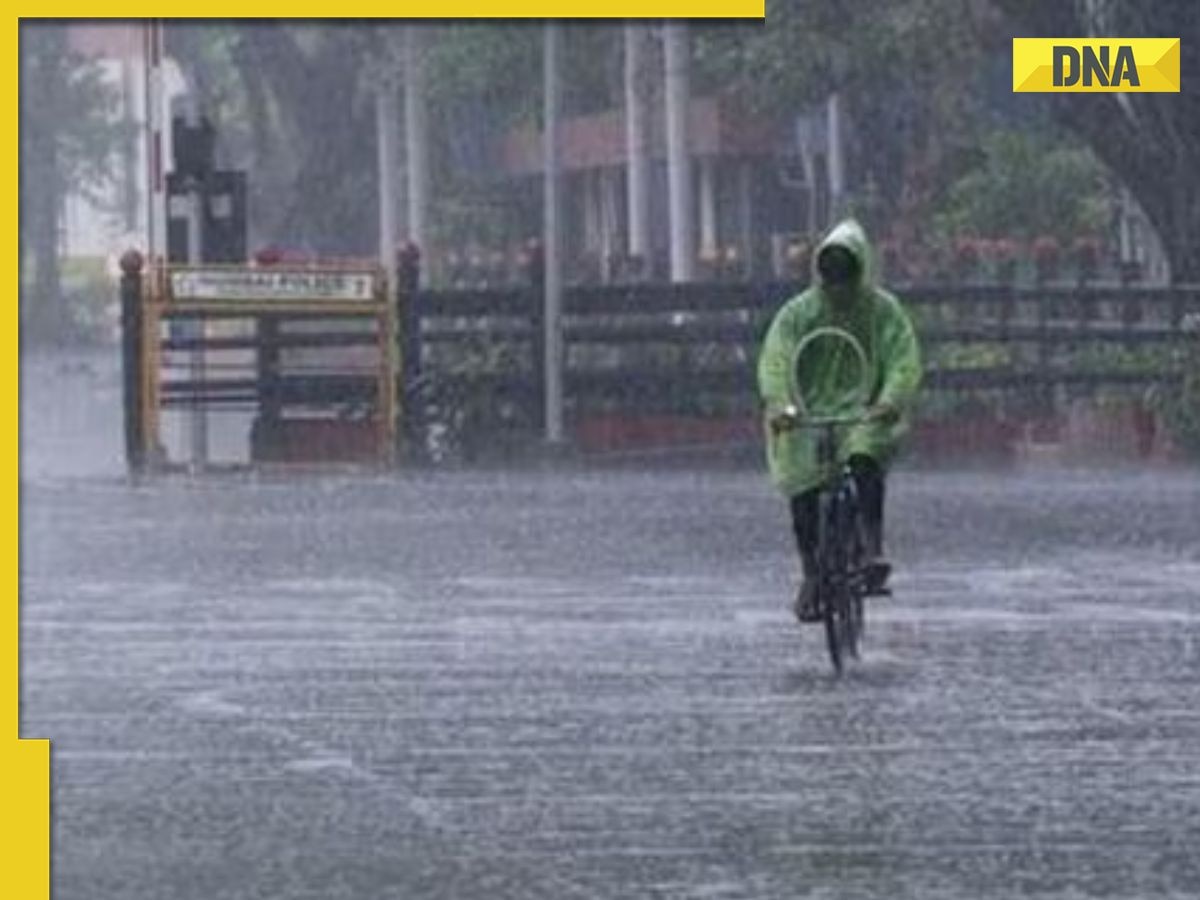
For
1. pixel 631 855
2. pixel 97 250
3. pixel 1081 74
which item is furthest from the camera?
pixel 97 250

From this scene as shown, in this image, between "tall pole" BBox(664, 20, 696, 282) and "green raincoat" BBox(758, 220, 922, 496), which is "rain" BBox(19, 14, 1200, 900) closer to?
"tall pole" BBox(664, 20, 696, 282)

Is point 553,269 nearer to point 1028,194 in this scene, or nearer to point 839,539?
point 1028,194

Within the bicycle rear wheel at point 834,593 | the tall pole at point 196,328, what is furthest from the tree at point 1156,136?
the bicycle rear wheel at point 834,593

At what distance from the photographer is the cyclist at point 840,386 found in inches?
663

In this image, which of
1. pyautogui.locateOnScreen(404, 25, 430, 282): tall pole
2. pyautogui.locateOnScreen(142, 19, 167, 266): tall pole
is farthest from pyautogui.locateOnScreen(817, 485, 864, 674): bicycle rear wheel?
pyautogui.locateOnScreen(404, 25, 430, 282): tall pole

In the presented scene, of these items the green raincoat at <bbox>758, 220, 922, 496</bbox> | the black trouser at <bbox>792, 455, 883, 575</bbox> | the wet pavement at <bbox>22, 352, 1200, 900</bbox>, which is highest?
the green raincoat at <bbox>758, 220, 922, 496</bbox>

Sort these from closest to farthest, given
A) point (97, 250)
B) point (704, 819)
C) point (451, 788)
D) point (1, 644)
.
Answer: point (1, 644), point (704, 819), point (451, 788), point (97, 250)

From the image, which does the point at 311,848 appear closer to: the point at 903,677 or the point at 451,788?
the point at 451,788

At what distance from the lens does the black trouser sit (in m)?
17.0

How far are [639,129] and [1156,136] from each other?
11.9 meters

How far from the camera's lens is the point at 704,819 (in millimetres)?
11711

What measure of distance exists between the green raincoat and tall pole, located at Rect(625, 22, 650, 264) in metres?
30.3

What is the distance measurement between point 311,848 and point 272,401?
24493mm

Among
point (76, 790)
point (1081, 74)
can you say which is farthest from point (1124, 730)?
point (1081, 74)
